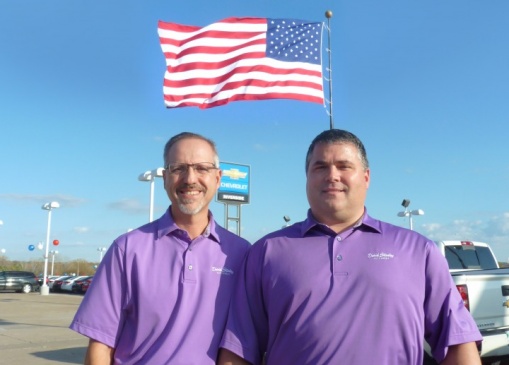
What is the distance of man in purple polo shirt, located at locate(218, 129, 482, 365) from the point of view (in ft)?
7.96

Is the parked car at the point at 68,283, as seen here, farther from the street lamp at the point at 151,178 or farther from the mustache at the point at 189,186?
the mustache at the point at 189,186

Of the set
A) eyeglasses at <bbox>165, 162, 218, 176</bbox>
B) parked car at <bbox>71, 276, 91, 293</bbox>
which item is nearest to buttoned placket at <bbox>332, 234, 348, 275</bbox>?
eyeglasses at <bbox>165, 162, 218, 176</bbox>

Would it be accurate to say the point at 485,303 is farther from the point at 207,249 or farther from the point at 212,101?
the point at 212,101

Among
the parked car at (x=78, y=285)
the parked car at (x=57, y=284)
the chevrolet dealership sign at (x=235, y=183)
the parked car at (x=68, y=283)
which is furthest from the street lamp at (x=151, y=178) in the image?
the parked car at (x=57, y=284)

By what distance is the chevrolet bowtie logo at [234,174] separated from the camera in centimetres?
1645

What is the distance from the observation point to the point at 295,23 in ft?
33.7

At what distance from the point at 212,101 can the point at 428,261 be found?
752 cm

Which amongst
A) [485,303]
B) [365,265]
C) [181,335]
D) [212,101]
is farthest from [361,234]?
[212,101]

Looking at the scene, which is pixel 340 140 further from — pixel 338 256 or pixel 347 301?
pixel 347 301

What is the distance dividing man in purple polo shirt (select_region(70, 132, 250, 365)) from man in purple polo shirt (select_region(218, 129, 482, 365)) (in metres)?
0.12

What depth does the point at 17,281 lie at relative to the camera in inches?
1396

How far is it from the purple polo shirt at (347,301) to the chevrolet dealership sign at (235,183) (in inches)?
527

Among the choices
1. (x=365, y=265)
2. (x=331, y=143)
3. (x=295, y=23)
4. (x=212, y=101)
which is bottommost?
(x=365, y=265)

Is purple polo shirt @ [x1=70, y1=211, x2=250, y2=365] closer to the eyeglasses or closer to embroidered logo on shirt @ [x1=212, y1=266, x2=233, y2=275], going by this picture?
embroidered logo on shirt @ [x1=212, y1=266, x2=233, y2=275]
